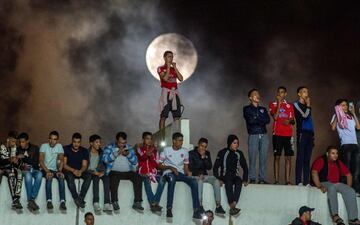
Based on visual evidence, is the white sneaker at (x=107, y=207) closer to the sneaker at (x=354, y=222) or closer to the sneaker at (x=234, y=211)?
the sneaker at (x=234, y=211)

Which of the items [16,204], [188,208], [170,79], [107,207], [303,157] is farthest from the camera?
[170,79]

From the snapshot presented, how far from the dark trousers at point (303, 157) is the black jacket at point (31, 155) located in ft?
18.8

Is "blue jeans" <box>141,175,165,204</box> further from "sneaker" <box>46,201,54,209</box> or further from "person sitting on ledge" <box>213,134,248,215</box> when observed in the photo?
"sneaker" <box>46,201,54,209</box>

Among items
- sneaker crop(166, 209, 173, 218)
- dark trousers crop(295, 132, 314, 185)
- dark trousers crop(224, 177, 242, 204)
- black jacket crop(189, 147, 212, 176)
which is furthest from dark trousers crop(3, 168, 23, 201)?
dark trousers crop(295, 132, 314, 185)

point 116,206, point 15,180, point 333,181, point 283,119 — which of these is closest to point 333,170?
point 333,181

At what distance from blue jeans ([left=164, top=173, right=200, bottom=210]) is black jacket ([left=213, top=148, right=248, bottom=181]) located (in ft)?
1.91

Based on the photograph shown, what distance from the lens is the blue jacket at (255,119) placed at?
1866 centimetres

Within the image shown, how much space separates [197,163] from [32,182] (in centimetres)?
348

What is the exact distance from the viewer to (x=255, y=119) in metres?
18.6

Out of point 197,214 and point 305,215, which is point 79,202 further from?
point 305,215

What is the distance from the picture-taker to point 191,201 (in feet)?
59.6

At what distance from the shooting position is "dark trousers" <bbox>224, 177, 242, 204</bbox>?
1798 cm

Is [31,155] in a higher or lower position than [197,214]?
higher

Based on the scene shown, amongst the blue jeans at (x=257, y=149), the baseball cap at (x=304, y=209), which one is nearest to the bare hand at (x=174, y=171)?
the blue jeans at (x=257, y=149)
